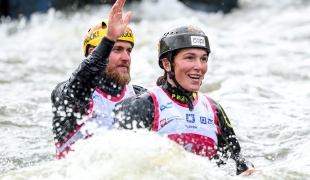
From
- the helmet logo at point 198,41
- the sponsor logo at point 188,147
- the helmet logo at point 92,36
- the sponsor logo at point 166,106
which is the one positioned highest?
the helmet logo at point 92,36

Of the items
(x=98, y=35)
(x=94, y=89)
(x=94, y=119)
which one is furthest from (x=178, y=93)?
(x=98, y=35)

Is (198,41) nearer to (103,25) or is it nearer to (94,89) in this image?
(94,89)

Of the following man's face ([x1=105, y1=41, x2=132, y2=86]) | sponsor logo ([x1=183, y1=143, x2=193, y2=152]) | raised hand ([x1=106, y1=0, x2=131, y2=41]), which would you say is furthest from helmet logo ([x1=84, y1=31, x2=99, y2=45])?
sponsor logo ([x1=183, y1=143, x2=193, y2=152])

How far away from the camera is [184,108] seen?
488cm

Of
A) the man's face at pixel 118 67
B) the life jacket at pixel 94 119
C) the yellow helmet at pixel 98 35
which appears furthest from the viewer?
the yellow helmet at pixel 98 35

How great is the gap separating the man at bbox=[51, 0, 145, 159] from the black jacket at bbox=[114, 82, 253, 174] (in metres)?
0.35

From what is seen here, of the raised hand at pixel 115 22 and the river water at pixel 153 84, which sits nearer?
the river water at pixel 153 84

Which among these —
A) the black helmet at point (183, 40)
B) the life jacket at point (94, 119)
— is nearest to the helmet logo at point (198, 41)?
the black helmet at point (183, 40)

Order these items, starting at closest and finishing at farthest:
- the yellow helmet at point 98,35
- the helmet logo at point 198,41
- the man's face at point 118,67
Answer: the helmet logo at point 198,41
the man's face at point 118,67
the yellow helmet at point 98,35

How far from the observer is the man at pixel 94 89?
16.0 ft

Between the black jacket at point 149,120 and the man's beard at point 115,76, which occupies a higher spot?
the man's beard at point 115,76

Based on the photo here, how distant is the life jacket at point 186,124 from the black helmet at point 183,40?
0.33 meters

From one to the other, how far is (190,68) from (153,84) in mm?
6850

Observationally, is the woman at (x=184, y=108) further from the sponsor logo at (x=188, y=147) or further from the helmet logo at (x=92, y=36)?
the helmet logo at (x=92, y=36)
